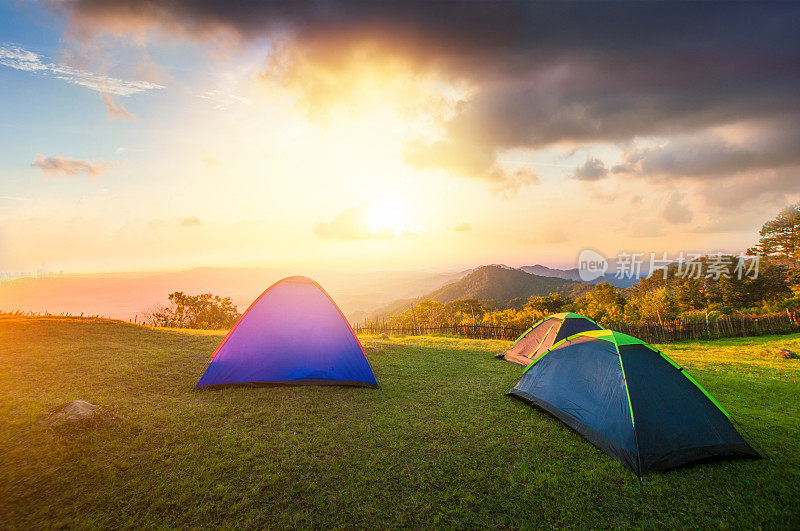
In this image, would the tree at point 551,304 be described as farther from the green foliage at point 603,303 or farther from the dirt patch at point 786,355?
the dirt patch at point 786,355

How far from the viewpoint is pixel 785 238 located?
34594 mm

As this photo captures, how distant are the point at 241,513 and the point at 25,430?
3892mm

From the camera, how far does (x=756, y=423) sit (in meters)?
6.03

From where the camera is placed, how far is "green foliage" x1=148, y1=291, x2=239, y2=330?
2395 cm

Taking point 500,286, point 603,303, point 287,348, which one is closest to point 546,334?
point 287,348

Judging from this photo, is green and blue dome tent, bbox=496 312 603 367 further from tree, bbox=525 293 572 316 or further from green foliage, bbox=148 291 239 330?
green foliage, bbox=148 291 239 330

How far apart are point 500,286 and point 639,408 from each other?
90.7 m

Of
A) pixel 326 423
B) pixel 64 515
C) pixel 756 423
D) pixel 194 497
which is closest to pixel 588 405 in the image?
pixel 756 423

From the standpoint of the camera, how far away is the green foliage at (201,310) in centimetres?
2395

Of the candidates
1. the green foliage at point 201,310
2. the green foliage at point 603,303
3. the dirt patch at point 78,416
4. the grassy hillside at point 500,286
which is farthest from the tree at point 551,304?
the grassy hillside at point 500,286

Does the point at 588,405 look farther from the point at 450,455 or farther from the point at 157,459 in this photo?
the point at 157,459

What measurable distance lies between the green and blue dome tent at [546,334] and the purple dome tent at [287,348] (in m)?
5.43

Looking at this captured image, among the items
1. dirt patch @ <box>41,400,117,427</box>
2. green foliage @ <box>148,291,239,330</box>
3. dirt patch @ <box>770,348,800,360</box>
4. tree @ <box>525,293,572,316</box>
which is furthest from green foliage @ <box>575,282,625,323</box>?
green foliage @ <box>148,291,239,330</box>

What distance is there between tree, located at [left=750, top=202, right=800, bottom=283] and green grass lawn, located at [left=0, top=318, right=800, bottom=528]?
137 feet
